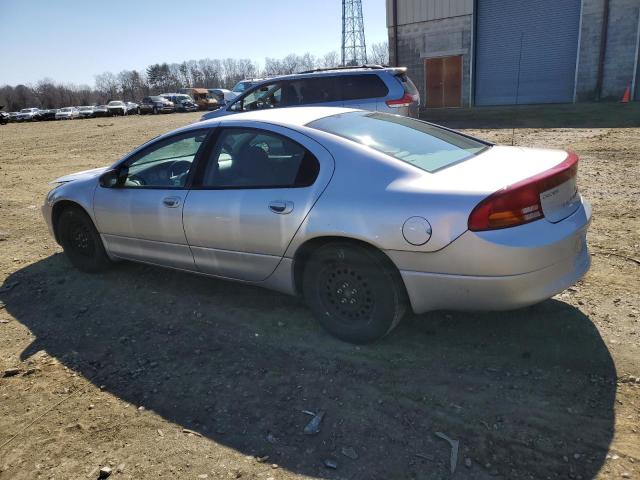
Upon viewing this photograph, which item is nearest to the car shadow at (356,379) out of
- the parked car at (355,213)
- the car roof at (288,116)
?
the parked car at (355,213)

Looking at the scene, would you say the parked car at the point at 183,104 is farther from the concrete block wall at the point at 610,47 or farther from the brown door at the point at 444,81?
the concrete block wall at the point at 610,47

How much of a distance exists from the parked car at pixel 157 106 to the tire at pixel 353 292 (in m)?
47.7

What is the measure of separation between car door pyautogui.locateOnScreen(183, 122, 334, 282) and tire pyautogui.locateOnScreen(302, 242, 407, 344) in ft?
1.04

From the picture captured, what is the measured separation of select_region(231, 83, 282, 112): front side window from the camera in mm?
11219

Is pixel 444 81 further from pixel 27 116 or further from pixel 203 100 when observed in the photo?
pixel 27 116

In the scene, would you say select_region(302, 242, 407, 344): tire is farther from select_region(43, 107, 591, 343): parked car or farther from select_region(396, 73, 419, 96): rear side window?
select_region(396, 73, 419, 96): rear side window

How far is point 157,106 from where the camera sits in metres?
47.6

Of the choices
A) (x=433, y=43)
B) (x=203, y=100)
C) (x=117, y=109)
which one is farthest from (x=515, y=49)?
(x=117, y=109)

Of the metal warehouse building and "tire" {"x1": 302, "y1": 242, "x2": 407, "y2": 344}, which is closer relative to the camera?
"tire" {"x1": 302, "y1": 242, "x2": 407, "y2": 344}

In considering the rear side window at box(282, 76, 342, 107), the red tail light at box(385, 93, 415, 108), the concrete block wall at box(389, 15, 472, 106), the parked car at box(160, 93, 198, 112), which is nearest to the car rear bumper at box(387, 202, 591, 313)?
the red tail light at box(385, 93, 415, 108)

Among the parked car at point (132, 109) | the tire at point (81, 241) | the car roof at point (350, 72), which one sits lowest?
the parked car at point (132, 109)

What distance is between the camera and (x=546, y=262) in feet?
9.73

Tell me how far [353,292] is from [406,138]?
4.04ft

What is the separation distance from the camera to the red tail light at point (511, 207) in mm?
2869
